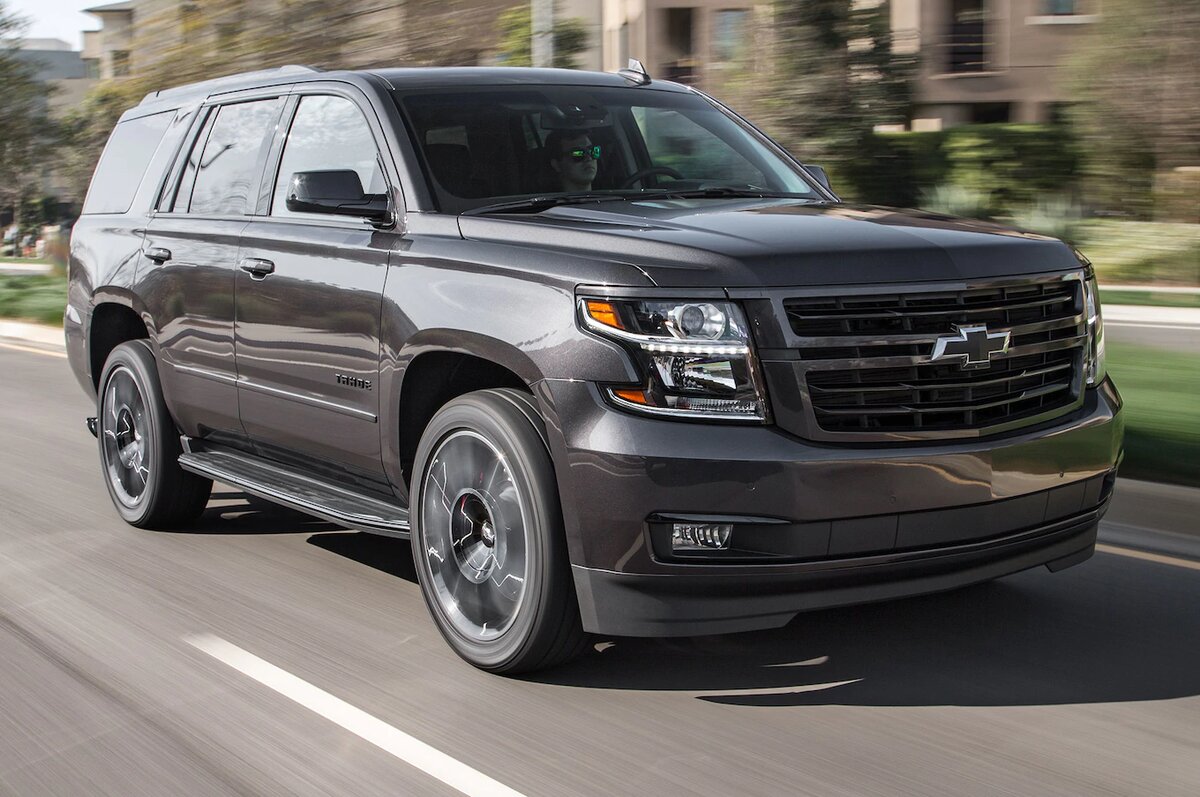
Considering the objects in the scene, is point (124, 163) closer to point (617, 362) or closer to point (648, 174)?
point (648, 174)

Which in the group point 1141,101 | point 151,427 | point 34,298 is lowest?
point 34,298

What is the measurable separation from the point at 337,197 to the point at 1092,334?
2.45 metres

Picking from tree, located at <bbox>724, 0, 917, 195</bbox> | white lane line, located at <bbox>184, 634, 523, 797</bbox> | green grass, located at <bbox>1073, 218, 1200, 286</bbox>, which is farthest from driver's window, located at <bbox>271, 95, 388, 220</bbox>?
tree, located at <bbox>724, 0, 917, 195</bbox>

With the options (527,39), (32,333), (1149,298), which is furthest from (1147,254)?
(527,39)

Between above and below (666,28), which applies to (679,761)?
below

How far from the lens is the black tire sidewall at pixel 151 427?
6.52 metres

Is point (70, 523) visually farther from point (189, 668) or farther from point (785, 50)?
point (785, 50)

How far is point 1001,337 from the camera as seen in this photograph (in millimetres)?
4230

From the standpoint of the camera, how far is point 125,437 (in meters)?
6.92

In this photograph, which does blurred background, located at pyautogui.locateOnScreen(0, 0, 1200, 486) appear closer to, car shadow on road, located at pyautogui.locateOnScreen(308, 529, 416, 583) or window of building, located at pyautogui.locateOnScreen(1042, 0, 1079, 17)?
window of building, located at pyautogui.locateOnScreen(1042, 0, 1079, 17)

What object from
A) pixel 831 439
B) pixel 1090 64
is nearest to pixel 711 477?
pixel 831 439

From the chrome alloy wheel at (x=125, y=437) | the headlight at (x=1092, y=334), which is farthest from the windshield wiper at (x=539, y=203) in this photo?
the chrome alloy wheel at (x=125, y=437)

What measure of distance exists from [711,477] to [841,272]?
66 centimetres

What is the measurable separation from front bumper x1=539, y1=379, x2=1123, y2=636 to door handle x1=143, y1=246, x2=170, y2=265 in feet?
9.17
